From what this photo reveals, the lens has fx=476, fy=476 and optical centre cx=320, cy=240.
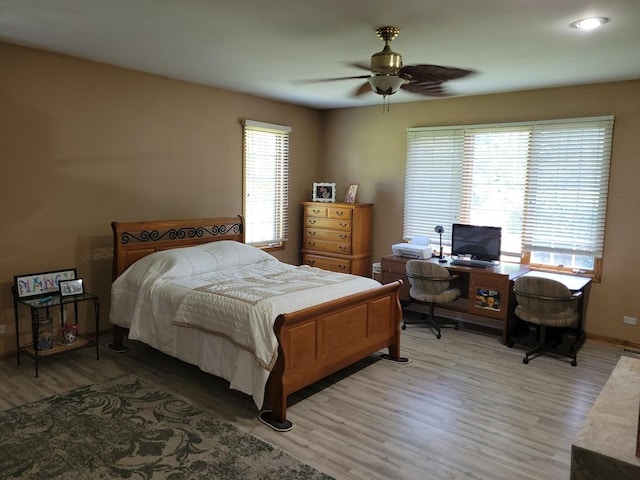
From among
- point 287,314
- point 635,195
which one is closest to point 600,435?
point 287,314

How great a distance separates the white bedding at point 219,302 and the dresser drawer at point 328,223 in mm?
1547

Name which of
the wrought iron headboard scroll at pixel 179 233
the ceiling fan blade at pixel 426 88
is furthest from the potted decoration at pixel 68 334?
the ceiling fan blade at pixel 426 88

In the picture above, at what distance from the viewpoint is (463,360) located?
4316 millimetres

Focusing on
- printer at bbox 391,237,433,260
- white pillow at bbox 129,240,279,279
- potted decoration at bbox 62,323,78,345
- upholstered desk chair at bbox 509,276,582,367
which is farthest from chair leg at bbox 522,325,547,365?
potted decoration at bbox 62,323,78,345

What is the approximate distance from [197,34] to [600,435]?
10.7 ft

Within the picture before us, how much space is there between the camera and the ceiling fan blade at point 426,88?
473cm

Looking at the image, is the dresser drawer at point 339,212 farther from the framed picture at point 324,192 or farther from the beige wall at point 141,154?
the beige wall at point 141,154

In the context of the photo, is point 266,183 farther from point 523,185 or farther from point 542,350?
point 542,350

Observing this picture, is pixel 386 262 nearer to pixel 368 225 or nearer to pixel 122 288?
pixel 368 225

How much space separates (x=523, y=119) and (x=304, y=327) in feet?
11.4

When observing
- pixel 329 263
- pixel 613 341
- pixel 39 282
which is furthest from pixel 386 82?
pixel 613 341

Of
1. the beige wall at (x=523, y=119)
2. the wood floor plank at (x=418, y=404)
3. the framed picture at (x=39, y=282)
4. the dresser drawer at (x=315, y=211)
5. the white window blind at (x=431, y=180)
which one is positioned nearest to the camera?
the wood floor plank at (x=418, y=404)

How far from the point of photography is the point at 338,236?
6.17 m

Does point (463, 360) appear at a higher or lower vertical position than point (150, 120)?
lower
